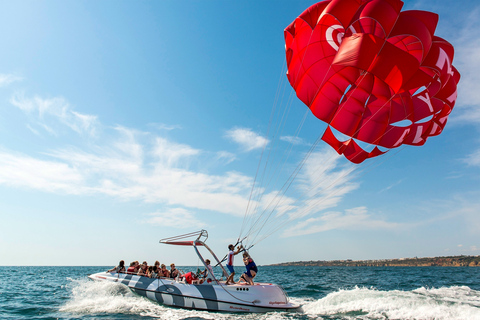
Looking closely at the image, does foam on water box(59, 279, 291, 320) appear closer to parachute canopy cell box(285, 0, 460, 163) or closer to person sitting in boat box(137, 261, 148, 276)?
person sitting in boat box(137, 261, 148, 276)

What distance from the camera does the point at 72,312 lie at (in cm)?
1116

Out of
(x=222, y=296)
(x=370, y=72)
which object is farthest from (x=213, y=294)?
(x=370, y=72)

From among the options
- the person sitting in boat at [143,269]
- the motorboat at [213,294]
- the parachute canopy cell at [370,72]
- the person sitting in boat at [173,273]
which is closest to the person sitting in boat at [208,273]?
the motorboat at [213,294]

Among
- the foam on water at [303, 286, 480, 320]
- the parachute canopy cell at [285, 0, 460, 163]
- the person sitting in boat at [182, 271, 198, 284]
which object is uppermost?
the parachute canopy cell at [285, 0, 460, 163]

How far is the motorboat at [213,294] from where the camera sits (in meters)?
10.3

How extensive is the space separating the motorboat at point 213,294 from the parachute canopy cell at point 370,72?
18.3 feet

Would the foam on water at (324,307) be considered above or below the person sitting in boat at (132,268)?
below

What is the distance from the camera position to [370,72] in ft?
24.2

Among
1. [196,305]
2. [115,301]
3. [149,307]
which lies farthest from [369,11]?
[115,301]

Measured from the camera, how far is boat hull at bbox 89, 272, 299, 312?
404 inches

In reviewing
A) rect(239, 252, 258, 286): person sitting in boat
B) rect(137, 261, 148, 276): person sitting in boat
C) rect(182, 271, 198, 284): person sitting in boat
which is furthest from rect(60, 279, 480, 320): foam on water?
rect(239, 252, 258, 286): person sitting in boat

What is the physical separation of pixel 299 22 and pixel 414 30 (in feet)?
10.6

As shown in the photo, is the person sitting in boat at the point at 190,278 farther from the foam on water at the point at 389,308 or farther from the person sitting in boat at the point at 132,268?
the foam on water at the point at 389,308

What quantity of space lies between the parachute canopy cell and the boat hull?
555 cm
